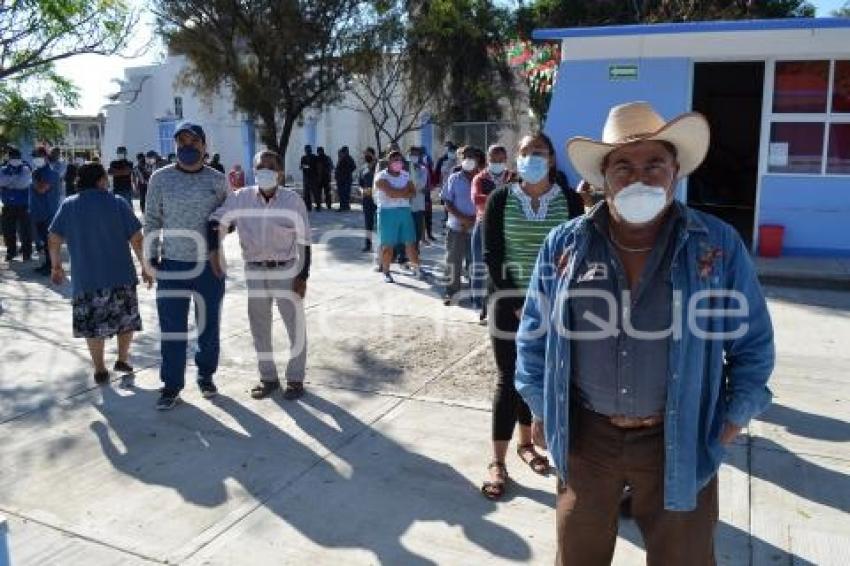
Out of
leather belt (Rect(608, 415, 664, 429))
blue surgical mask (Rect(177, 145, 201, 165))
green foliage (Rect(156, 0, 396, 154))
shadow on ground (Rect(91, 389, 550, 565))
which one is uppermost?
green foliage (Rect(156, 0, 396, 154))

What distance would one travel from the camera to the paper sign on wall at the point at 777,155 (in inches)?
424

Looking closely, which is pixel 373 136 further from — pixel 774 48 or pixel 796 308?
pixel 796 308

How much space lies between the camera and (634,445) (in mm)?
2307

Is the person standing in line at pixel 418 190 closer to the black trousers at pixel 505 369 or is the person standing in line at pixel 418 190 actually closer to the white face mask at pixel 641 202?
the black trousers at pixel 505 369

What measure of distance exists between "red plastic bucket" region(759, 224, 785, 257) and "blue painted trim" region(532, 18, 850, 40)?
2.60 meters

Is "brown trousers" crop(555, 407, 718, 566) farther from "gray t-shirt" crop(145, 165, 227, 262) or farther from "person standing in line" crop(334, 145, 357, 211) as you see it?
"person standing in line" crop(334, 145, 357, 211)

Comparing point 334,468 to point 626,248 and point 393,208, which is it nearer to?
point 626,248

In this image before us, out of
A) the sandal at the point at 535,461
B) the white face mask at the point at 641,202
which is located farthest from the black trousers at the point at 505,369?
the white face mask at the point at 641,202

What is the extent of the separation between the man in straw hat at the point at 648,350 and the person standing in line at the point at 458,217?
222 inches

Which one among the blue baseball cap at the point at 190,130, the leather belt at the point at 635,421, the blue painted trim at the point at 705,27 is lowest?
the leather belt at the point at 635,421

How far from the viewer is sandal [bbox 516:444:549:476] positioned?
4.12m

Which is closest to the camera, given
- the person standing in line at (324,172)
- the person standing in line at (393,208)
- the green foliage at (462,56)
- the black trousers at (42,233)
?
the person standing in line at (393,208)

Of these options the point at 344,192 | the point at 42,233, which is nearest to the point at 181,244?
the point at 42,233

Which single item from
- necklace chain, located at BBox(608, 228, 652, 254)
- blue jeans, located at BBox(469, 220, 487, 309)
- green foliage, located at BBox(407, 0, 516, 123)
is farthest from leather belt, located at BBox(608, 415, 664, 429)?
green foliage, located at BBox(407, 0, 516, 123)
